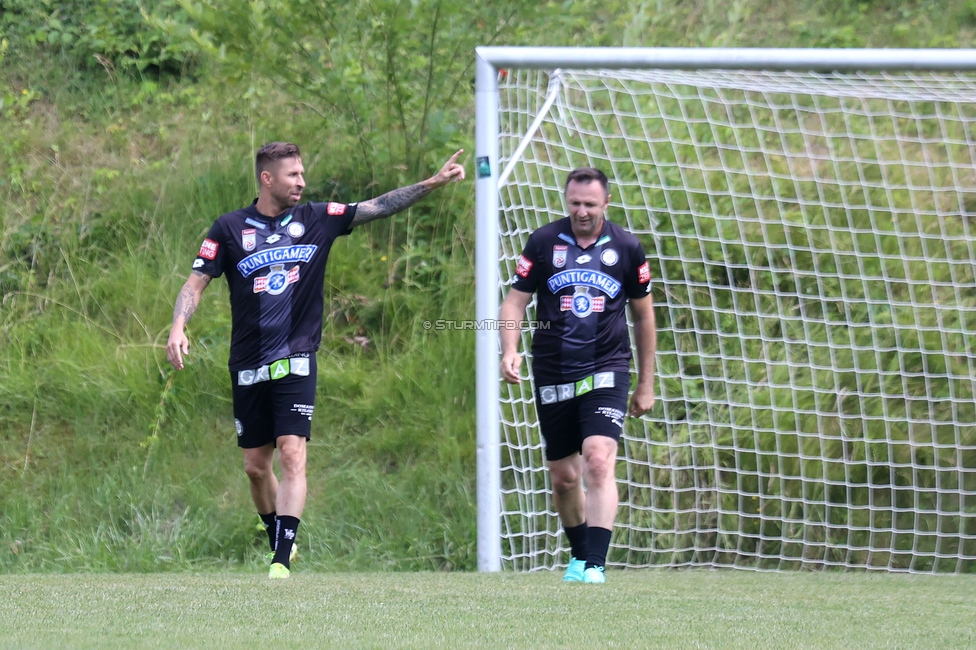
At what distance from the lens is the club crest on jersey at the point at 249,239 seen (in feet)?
18.0

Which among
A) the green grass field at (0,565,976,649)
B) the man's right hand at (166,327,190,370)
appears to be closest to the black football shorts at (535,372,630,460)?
the green grass field at (0,565,976,649)

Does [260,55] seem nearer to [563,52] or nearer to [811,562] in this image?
[563,52]

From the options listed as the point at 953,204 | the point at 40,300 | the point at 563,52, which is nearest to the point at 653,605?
the point at 563,52

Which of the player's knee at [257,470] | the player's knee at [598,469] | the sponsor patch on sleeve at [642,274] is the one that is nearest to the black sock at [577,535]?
the player's knee at [598,469]

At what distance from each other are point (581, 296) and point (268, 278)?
58.9 inches

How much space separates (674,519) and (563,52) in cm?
279

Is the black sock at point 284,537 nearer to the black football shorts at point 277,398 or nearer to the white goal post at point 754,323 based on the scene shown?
the black football shorts at point 277,398

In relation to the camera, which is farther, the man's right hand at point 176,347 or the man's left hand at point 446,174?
the man's left hand at point 446,174

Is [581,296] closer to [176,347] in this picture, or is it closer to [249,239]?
[249,239]

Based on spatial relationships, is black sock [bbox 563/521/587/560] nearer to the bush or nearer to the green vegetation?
the green vegetation

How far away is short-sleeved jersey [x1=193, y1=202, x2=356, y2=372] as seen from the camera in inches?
214

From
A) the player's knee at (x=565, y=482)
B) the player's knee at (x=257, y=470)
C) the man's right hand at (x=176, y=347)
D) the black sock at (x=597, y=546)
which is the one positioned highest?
the man's right hand at (x=176, y=347)

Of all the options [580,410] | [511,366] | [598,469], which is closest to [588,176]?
[511,366]

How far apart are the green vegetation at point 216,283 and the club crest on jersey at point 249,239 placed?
6.73ft
